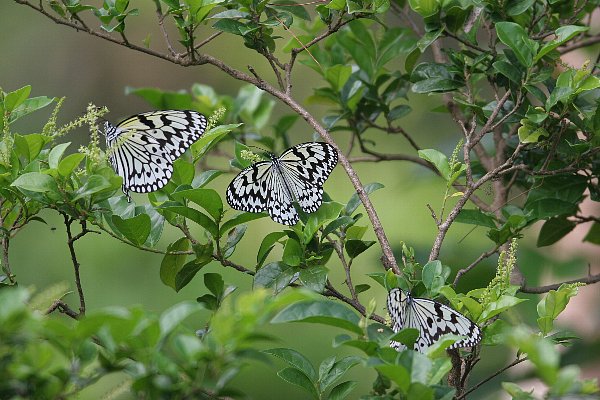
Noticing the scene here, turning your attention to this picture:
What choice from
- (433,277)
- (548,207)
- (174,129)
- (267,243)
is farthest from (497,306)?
(174,129)

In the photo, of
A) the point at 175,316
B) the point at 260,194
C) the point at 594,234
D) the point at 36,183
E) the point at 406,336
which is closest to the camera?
the point at 175,316

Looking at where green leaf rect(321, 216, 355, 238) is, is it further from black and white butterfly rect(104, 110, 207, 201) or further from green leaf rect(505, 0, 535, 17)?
green leaf rect(505, 0, 535, 17)

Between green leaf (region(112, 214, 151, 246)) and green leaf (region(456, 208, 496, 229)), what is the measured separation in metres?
0.50

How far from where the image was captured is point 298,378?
35.9 inches

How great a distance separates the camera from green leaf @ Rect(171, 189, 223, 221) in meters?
0.95

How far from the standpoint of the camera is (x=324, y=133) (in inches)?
44.3

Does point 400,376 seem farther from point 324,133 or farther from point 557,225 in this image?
point 557,225

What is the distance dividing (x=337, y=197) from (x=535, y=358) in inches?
92.7

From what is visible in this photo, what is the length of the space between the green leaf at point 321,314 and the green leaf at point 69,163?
1.15 ft

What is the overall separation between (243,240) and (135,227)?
2.11 meters

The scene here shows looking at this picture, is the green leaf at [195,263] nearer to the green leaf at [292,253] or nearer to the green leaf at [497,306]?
the green leaf at [292,253]

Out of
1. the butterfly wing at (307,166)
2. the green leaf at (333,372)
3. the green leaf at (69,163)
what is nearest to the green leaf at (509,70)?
the butterfly wing at (307,166)

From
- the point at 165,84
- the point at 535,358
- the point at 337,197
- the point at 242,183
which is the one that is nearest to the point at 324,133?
the point at 242,183

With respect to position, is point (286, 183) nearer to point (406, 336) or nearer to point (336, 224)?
point (336, 224)
